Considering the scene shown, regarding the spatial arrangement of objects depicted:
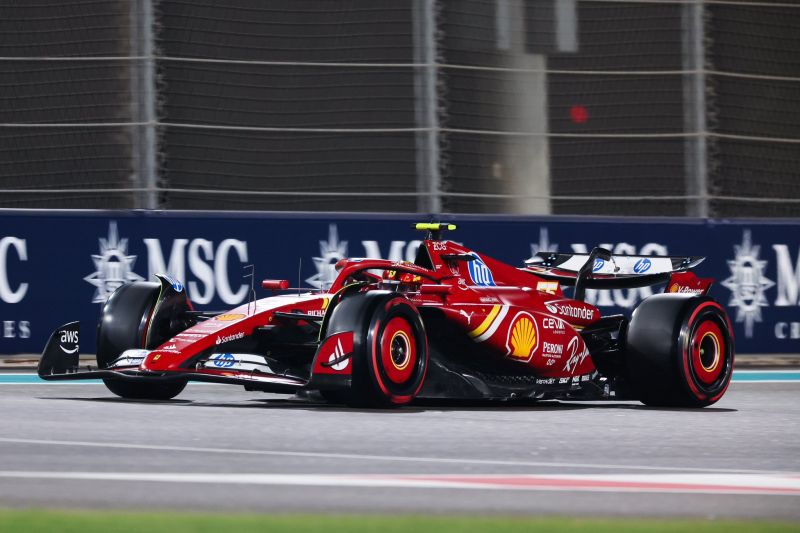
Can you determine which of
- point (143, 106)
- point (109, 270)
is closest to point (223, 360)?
point (109, 270)

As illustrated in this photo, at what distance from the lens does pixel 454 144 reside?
1523cm

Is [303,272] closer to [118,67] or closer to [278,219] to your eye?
[278,219]

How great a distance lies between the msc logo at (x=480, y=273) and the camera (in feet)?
34.1

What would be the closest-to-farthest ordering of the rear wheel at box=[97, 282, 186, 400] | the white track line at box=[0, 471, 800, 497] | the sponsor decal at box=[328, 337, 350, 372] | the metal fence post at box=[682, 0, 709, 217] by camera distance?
the white track line at box=[0, 471, 800, 497], the sponsor decal at box=[328, 337, 350, 372], the rear wheel at box=[97, 282, 186, 400], the metal fence post at box=[682, 0, 709, 217]

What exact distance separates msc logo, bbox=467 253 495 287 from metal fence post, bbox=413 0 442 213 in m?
4.41

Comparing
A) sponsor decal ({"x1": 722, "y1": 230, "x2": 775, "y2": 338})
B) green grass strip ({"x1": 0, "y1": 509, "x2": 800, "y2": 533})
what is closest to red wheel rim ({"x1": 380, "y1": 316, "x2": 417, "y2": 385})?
green grass strip ({"x1": 0, "y1": 509, "x2": 800, "y2": 533})

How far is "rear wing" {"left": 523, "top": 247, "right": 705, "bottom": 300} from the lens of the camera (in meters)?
11.1

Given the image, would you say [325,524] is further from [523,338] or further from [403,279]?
[403,279]

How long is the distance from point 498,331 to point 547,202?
571 centimetres

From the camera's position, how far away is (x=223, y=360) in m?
9.33

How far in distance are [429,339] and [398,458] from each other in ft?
10.2

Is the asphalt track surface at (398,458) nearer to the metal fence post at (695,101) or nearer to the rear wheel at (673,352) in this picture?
the rear wheel at (673,352)

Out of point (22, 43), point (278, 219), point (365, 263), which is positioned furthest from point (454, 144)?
point (365, 263)

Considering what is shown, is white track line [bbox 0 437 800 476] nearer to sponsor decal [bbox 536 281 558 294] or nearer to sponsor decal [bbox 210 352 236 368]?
sponsor decal [bbox 210 352 236 368]
